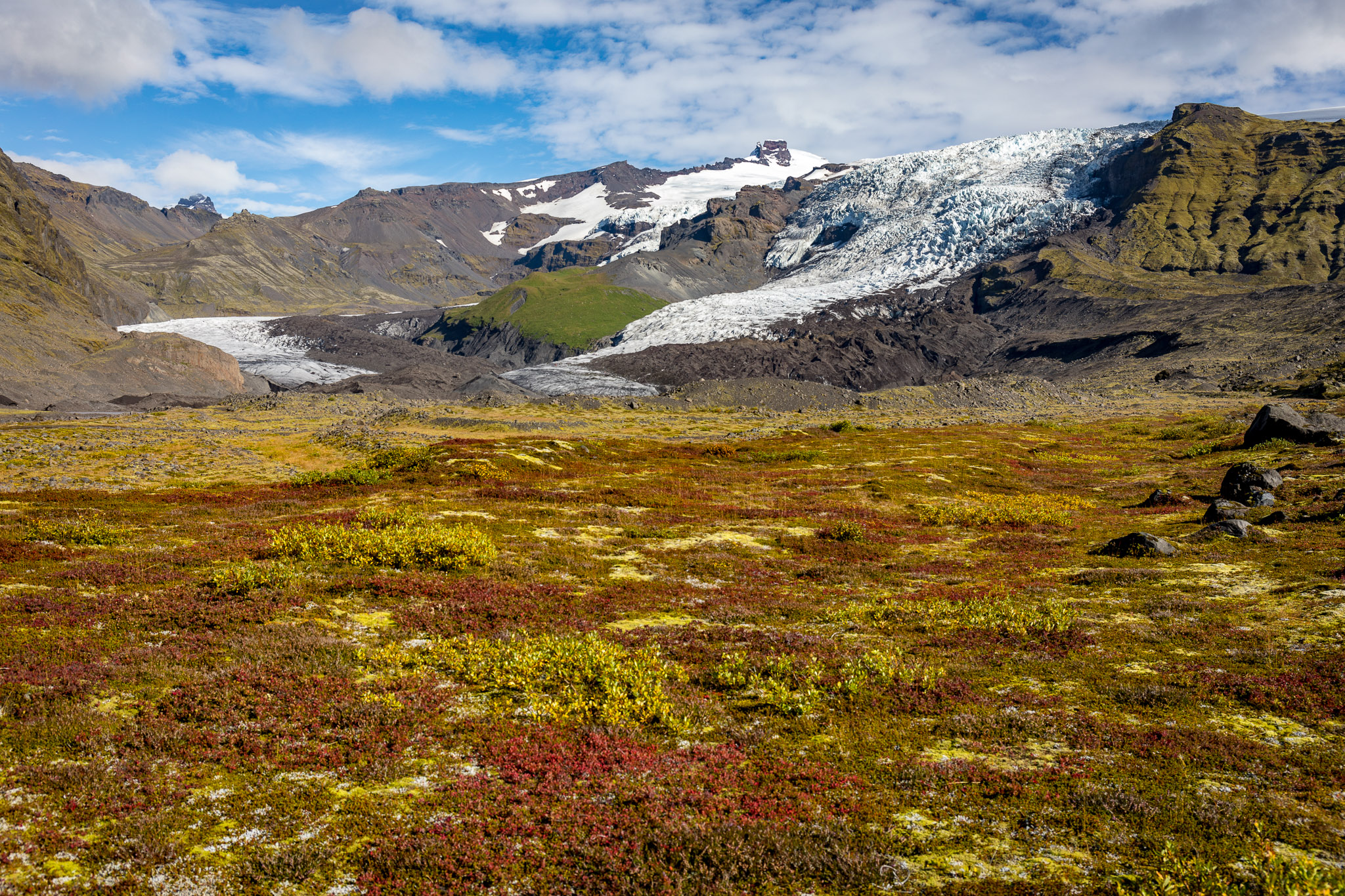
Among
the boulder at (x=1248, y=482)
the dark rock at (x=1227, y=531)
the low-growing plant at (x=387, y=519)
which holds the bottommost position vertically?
the dark rock at (x=1227, y=531)

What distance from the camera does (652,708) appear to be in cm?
1055

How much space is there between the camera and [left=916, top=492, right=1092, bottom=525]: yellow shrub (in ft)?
93.5

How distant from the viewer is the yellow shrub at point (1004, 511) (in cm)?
2850

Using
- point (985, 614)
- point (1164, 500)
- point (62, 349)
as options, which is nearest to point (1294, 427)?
point (1164, 500)

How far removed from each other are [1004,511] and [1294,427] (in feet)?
102

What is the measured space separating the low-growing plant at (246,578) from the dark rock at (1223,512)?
29371 mm

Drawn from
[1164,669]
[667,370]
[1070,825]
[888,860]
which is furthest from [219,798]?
[667,370]

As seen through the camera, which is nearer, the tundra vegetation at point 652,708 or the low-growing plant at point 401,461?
the tundra vegetation at point 652,708

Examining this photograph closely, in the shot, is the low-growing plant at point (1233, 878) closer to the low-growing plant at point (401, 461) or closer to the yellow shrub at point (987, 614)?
the yellow shrub at point (987, 614)

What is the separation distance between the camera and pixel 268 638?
1234cm

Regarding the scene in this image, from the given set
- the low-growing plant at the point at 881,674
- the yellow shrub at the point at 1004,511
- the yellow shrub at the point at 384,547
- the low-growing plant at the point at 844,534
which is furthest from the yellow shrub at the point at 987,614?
the yellow shrub at the point at 1004,511

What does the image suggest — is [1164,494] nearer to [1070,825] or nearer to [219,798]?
[1070,825]

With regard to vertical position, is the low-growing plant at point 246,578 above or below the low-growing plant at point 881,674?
above

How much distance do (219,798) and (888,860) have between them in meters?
7.52
